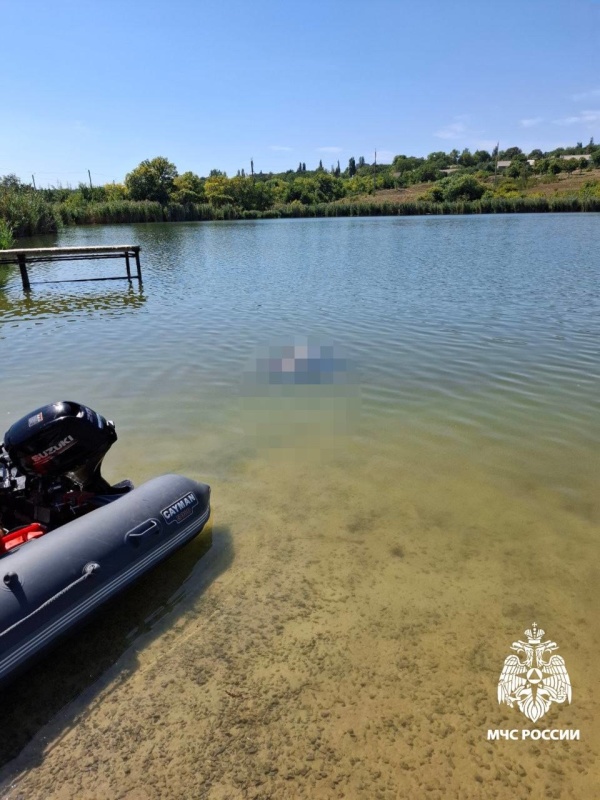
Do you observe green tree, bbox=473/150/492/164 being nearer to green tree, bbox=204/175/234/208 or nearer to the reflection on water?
green tree, bbox=204/175/234/208

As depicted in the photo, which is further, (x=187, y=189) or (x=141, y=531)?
(x=187, y=189)

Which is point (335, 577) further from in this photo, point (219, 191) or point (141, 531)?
point (219, 191)

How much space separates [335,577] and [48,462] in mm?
A: 1949

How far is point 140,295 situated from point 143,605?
1215cm

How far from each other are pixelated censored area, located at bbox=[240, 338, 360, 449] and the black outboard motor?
221cm

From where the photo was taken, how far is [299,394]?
6738mm

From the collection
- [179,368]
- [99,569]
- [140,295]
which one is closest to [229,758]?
[99,569]

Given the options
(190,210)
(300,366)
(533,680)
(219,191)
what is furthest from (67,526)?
Result: (219,191)

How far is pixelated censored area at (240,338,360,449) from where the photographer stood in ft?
18.1

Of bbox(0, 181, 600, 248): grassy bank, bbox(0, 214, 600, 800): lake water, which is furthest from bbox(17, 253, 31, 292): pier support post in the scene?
bbox(0, 181, 600, 248): grassy bank

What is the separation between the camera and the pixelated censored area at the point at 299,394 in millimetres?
5516

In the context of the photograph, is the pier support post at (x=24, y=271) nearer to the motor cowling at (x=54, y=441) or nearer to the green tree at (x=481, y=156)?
the motor cowling at (x=54, y=441)

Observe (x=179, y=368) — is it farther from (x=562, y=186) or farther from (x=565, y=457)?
(x=562, y=186)

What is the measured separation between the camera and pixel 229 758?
87.1 inches
